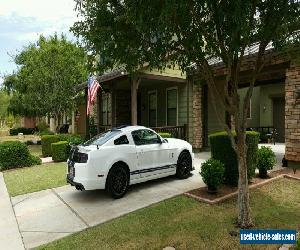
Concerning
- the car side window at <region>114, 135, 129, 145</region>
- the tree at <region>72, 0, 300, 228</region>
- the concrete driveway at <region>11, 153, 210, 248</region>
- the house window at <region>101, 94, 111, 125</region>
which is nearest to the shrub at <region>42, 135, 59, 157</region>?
the house window at <region>101, 94, 111, 125</region>

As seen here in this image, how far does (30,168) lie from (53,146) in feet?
5.62

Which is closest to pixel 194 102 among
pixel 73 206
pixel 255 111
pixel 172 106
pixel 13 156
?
pixel 172 106

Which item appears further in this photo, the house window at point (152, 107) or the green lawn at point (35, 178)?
the house window at point (152, 107)

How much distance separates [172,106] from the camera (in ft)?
55.5

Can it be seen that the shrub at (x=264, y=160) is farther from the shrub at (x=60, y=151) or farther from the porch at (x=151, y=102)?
the shrub at (x=60, y=151)

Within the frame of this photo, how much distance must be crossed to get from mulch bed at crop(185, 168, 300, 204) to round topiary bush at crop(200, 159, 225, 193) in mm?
227

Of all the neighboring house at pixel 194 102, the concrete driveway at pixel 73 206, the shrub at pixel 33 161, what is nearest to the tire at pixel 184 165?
the concrete driveway at pixel 73 206

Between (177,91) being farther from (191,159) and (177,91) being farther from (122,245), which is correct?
(122,245)

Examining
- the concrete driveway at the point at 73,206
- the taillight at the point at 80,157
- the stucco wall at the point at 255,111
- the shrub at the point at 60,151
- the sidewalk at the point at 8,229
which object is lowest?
the sidewalk at the point at 8,229

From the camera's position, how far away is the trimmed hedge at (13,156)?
1368 cm

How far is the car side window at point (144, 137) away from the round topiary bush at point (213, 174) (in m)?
1.99

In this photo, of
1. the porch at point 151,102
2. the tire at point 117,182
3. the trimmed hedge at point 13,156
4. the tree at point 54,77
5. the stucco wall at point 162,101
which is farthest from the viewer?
the tree at point 54,77

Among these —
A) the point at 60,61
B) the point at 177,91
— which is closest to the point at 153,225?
the point at 177,91

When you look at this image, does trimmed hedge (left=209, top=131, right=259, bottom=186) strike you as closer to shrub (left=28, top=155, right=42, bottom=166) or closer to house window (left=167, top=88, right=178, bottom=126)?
house window (left=167, top=88, right=178, bottom=126)
